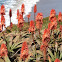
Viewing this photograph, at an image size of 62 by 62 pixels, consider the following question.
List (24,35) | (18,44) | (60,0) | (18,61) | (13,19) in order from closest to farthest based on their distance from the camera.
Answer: (18,61), (18,44), (24,35), (13,19), (60,0)

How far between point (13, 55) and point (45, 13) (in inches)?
512

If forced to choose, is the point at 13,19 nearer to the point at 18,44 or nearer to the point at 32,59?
the point at 18,44

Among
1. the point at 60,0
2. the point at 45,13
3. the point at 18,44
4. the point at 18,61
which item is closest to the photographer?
the point at 18,61

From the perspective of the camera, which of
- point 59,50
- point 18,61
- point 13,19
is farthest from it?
point 13,19

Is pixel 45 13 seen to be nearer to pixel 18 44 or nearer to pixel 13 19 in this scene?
pixel 13 19

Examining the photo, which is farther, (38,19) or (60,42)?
(60,42)

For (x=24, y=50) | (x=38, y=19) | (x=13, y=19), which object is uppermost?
(x=38, y=19)

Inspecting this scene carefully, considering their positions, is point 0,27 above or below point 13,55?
above

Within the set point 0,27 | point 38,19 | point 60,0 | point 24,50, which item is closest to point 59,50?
point 38,19

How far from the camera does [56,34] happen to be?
6625 mm

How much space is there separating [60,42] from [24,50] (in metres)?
3.17

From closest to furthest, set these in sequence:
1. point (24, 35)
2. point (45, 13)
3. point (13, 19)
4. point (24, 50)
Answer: point (24, 50), point (24, 35), point (13, 19), point (45, 13)

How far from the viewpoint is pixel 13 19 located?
52.9 ft

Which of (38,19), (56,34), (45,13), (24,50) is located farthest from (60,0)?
(24,50)
